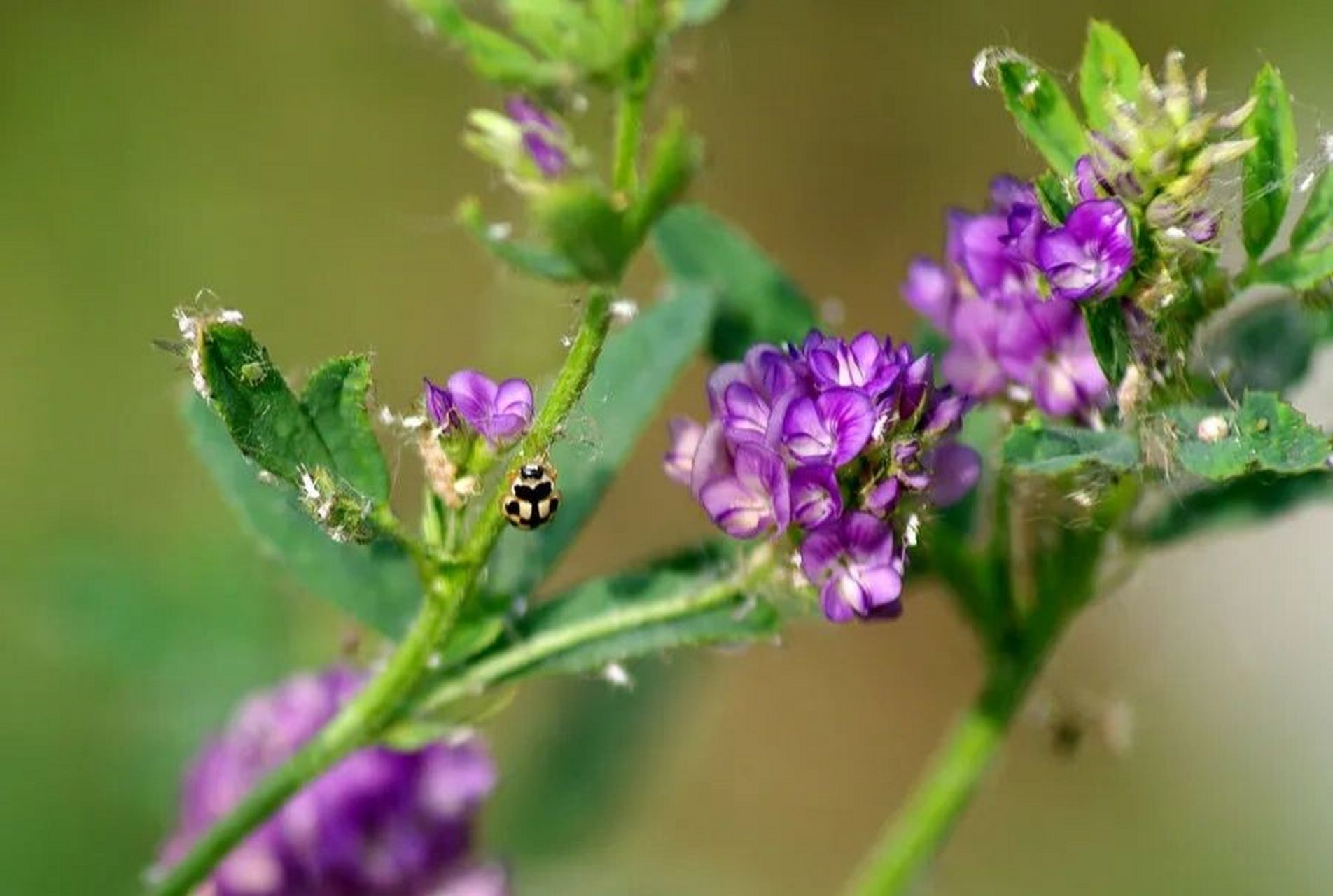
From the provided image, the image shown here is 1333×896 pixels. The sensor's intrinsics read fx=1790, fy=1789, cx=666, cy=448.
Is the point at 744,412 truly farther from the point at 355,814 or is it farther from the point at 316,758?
the point at 355,814

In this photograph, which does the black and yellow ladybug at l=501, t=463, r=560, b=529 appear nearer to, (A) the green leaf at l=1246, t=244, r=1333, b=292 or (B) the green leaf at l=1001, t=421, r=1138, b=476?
(B) the green leaf at l=1001, t=421, r=1138, b=476

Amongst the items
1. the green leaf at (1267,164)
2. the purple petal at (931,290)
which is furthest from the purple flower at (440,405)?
the green leaf at (1267,164)

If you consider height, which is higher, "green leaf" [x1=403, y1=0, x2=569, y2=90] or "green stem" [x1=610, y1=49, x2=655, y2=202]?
"green leaf" [x1=403, y1=0, x2=569, y2=90]

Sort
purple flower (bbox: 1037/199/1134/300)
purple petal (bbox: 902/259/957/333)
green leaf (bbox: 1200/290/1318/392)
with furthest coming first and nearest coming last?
green leaf (bbox: 1200/290/1318/392), purple petal (bbox: 902/259/957/333), purple flower (bbox: 1037/199/1134/300)

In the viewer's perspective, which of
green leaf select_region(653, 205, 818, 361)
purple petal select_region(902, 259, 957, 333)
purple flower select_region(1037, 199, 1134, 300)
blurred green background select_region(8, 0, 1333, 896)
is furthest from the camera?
blurred green background select_region(8, 0, 1333, 896)

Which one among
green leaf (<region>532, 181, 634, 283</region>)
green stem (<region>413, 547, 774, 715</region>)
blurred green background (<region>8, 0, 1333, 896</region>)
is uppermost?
blurred green background (<region>8, 0, 1333, 896</region>)

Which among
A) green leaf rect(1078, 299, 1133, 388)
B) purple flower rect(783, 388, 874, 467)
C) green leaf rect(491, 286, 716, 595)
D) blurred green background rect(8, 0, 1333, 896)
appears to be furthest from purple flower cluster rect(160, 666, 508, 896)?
blurred green background rect(8, 0, 1333, 896)

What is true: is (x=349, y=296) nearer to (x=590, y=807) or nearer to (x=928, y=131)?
(x=928, y=131)

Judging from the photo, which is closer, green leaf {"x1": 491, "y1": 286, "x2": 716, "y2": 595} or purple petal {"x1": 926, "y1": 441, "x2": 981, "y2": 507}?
purple petal {"x1": 926, "y1": 441, "x2": 981, "y2": 507}
